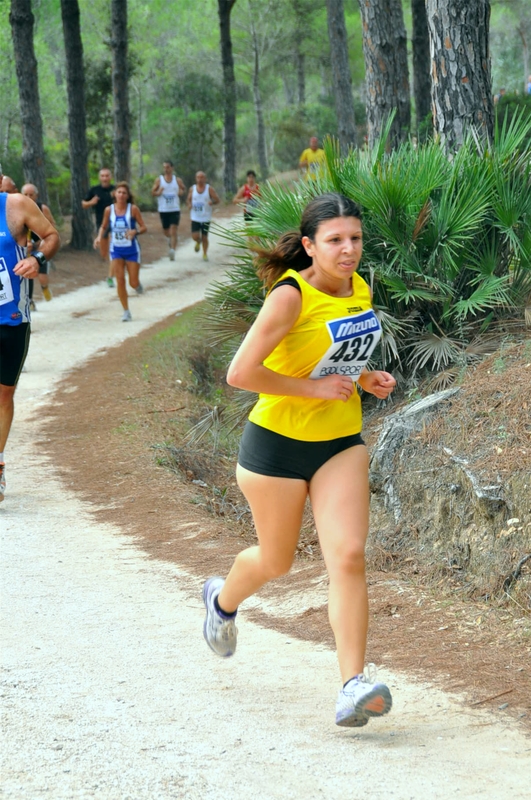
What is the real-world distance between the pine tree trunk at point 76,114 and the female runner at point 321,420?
66.4ft

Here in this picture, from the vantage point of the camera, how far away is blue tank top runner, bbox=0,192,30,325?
22.3 feet

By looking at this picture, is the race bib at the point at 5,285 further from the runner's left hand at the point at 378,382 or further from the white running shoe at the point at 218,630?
the runner's left hand at the point at 378,382

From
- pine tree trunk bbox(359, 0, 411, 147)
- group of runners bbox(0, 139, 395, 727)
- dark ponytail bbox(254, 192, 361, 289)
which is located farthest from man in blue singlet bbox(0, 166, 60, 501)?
pine tree trunk bbox(359, 0, 411, 147)

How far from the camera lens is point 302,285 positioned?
3.68 metres

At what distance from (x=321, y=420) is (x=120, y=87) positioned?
22.8m

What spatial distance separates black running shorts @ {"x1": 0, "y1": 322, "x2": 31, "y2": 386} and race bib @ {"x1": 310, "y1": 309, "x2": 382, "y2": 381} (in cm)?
367

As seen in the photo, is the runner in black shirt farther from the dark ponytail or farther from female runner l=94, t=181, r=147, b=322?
the dark ponytail

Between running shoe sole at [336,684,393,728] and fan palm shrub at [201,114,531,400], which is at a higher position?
fan palm shrub at [201,114,531,400]

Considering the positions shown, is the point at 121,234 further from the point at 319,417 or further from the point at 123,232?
the point at 319,417

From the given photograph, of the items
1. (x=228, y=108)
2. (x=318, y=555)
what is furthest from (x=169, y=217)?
(x=318, y=555)

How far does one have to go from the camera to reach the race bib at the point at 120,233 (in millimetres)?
15086

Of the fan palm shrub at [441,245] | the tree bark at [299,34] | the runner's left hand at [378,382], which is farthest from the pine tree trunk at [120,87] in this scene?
the tree bark at [299,34]

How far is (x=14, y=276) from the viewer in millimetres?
6789

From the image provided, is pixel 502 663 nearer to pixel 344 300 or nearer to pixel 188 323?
pixel 344 300
